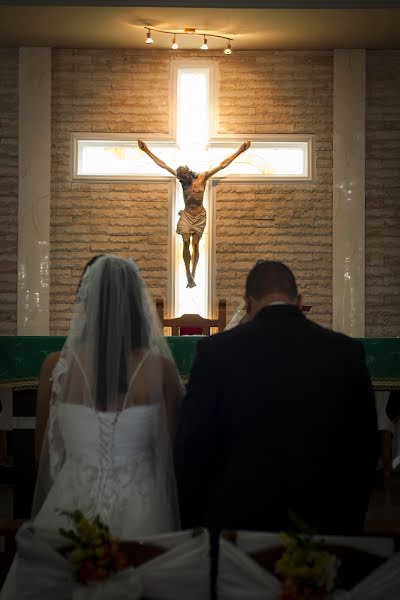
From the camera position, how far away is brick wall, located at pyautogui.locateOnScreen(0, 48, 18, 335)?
11086 millimetres

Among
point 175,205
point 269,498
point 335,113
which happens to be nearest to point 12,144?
point 175,205

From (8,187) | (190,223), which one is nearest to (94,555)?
(190,223)

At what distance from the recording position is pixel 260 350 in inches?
127

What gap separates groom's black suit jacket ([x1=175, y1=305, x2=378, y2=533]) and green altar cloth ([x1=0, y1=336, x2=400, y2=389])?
11.2 ft

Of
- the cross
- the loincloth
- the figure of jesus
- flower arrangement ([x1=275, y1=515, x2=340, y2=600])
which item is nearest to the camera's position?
flower arrangement ([x1=275, y1=515, x2=340, y2=600])

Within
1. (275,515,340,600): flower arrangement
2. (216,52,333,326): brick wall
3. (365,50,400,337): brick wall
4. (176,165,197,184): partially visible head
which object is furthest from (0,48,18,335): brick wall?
(275,515,340,600): flower arrangement

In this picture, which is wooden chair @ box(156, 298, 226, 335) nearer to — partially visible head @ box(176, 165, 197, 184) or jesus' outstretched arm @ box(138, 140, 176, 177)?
partially visible head @ box(176, 165, 197, 184)

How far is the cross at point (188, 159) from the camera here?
1088 cm

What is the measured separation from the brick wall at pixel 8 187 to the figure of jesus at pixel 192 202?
5.17 feet

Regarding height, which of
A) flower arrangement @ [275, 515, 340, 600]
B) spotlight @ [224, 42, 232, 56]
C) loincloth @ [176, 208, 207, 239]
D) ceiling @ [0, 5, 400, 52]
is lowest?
flower arrangement @ [275, 515, 340, 600]

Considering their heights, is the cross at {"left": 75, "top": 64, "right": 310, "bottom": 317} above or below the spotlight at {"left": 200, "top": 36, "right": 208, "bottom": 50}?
below

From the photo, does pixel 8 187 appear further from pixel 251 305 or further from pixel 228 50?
pixel 251 305

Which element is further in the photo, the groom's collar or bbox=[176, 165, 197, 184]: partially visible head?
bbox=[176, 165, 197, 184]: partially visible head

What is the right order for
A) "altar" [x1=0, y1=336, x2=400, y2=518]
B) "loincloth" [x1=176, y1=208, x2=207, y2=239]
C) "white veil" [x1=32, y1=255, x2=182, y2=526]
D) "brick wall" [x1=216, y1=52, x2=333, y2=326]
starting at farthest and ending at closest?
"brick wall" [x1=216, y1=52, x2=333, y2=326] < "loincloth" [x1=176, y1=208, x2=207, y2=239] < "altar" [x1=0, y1=336, x2=400, y2=518] < "white veil" [x1=32, y1=255, x2=182, y2=526]
